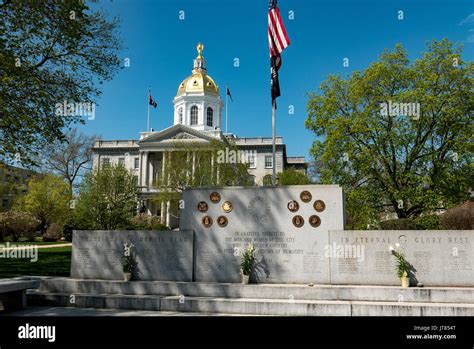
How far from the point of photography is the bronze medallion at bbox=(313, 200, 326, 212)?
34.9 feet

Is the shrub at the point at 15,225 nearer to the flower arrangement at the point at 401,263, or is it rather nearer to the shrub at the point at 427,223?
the shrub at the point at 427,223

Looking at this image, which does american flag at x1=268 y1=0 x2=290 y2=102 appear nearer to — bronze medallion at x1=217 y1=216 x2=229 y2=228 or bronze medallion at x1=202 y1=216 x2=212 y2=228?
bronze medallion at x1=217 y1=216 x2=229 y2=228

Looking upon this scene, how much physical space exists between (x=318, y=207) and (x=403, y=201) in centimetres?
1493

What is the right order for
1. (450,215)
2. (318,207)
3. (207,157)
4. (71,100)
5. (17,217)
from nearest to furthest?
(318,207) < (71,100) < (450,215) < (17,217) < (207,157)

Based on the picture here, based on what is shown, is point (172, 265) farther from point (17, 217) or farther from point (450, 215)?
point (17, 217)

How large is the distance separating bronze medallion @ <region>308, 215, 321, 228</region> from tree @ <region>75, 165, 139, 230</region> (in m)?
30.2

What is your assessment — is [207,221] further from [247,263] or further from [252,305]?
[252,305]

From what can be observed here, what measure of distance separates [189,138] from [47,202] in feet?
90.0

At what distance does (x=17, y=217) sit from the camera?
39250 mm

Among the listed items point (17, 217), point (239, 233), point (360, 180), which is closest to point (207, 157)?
point (17, 217)

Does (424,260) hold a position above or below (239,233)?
below

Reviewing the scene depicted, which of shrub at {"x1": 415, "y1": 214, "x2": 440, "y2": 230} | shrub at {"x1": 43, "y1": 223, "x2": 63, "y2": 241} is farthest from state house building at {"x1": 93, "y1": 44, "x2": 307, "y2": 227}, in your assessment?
shrub at {"x1": 415, "y1": 214, "x2": 440, "y2": 230}

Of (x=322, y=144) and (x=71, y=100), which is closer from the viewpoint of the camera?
(x=71, y=100)
